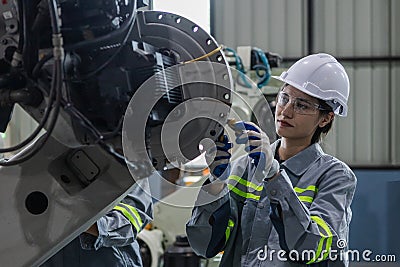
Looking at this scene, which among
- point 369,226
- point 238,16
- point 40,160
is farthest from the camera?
point 238,16

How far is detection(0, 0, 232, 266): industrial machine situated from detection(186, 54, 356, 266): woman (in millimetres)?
241

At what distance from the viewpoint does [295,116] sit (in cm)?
153

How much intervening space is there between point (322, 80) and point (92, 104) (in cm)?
76

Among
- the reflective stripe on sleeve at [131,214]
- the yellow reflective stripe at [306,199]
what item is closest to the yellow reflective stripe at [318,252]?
the yellow reflective stripe at [306,199]

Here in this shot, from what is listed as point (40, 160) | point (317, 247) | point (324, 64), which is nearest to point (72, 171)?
point (40, 160)

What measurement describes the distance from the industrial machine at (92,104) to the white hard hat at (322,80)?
0.50 meters

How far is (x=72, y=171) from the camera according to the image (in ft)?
3.77

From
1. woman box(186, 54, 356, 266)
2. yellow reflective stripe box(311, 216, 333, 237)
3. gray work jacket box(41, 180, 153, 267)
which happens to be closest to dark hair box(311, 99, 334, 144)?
woman box(186, 54, 356, 266)

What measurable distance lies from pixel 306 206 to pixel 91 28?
71 centimetres

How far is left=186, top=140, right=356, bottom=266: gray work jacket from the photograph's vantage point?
1403 mm

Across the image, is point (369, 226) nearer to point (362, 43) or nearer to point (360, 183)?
point (360, 183)

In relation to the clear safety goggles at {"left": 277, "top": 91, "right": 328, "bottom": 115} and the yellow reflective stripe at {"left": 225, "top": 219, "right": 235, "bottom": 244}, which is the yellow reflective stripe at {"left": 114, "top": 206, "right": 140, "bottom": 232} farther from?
the clear safety goggles at {"left": 277, "top": 91, "right": 328, "bottom": 115}

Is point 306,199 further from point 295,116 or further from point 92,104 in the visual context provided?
point 92,104

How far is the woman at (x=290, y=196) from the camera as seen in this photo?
1401mm
